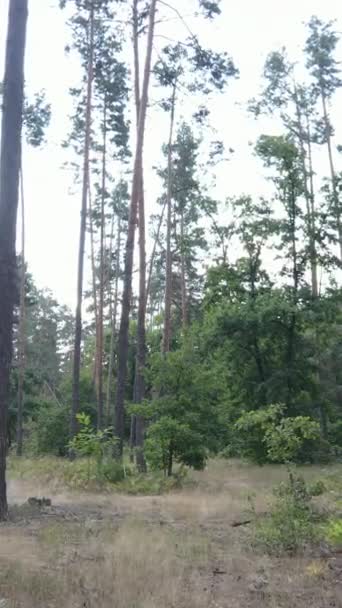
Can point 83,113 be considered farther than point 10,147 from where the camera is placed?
Yes

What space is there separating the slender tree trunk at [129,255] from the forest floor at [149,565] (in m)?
6.97

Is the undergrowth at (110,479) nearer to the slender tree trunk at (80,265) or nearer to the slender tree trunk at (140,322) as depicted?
the slender tree trunk at (140,322)

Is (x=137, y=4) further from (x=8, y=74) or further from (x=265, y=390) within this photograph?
(x=265, y=390)

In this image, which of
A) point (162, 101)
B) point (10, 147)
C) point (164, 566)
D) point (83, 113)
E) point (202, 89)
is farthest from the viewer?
point (83, 113)

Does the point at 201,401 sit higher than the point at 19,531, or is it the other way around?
the point at 201,401

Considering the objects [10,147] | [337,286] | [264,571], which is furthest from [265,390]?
[264,571]

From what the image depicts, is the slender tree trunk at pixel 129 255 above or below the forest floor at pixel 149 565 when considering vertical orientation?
above

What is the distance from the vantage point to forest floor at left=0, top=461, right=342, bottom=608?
5.59m

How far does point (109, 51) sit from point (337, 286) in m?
12.4

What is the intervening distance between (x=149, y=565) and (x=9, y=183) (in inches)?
250

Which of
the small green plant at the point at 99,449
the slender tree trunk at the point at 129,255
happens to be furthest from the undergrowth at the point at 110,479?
the slender tree trunk at the point at 129,255

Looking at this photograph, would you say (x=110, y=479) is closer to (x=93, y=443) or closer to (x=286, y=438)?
(x=93, y=443)

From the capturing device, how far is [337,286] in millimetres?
25875

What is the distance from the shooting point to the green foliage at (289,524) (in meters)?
7.65
